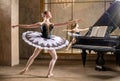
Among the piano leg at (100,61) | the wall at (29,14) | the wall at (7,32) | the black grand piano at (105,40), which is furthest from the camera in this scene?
the wall at (29,14)

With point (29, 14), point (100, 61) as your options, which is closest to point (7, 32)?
point (29, 14)

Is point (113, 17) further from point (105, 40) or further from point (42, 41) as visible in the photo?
point (42, 41)

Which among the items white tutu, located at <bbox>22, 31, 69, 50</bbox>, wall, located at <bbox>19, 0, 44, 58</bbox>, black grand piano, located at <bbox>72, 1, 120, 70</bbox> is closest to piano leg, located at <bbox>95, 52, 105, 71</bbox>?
black grand piano, located at <bbox>72, 1, 120, 70</bbox>

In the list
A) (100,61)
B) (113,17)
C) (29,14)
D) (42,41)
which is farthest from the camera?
(29,14)

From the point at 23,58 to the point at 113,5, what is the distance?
16.2 feet

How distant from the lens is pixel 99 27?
8438mm

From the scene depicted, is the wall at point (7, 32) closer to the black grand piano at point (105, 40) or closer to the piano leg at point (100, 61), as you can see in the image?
the black grand piano at point (105, 40)

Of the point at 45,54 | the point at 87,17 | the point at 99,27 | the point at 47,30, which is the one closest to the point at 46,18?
the point at 47,30

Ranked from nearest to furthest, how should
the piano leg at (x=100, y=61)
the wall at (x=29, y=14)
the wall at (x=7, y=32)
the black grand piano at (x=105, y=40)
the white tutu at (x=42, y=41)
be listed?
the white tutu at (x=42, y=41)
the black grand piano at (x=105, y=40)
the piano leg at (x=100, y=61)
the wall at (x=7, y=32)
the wall at (x=29, y=14)

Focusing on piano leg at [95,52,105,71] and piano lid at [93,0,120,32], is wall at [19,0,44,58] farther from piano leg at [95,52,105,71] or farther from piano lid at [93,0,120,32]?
piano leg at [95,52,105,71]

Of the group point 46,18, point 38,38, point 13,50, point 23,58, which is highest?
point 46,18

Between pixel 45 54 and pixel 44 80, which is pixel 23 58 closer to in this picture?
pixel 45 54

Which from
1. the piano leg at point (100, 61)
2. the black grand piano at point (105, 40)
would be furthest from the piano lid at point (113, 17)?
the piano leg at point (100, 61)

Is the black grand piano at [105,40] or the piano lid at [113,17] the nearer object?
the black grand piano at [105,40]
